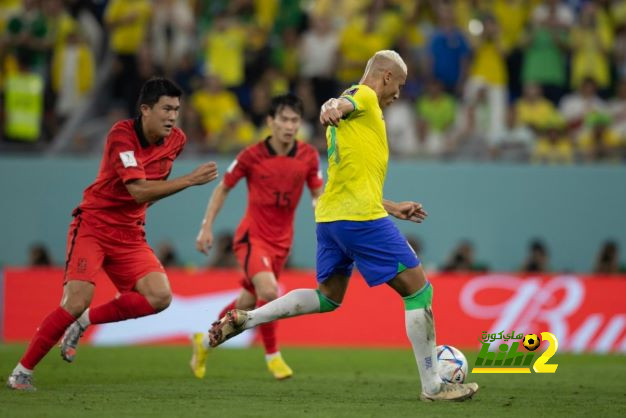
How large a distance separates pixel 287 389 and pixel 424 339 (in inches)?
72.2

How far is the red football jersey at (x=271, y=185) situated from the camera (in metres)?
11.9

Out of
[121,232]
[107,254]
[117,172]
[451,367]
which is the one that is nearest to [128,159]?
[117,172]

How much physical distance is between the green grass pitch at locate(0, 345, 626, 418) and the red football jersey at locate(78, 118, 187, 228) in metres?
1.52

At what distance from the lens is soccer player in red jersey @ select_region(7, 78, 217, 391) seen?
965 cm

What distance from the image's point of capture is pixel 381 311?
54.3ft

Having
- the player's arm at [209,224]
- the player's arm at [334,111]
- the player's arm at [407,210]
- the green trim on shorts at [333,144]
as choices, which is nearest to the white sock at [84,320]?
the player's arm at [209,224]

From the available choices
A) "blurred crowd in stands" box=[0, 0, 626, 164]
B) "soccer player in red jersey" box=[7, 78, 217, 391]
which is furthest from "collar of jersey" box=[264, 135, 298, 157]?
"blurred crowd in stands" box=[0, 0, 626, 164]

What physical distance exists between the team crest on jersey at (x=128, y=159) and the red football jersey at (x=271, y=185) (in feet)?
7.36

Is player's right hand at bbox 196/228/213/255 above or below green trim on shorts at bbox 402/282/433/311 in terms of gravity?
above

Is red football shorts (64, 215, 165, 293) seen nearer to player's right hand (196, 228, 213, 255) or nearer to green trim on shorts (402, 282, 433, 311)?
player's right hand (196, 228, 213, 255)

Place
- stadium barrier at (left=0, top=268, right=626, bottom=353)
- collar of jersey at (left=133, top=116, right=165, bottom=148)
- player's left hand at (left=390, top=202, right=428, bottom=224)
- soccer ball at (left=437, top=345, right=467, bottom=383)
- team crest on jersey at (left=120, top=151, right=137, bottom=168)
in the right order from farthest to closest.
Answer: stadium barrier at (left=0, top=268, right=626, bottom=353), collar of jersey at (left=133, top=116, right=165, bottom=148), team crest on jersey at (left=120, top=151, right=137, bottom=168), soccer ball at (left=437, top=345, right=467, bottom=383), player's left hand at (left=390, top=202, right=428, bottom=224)

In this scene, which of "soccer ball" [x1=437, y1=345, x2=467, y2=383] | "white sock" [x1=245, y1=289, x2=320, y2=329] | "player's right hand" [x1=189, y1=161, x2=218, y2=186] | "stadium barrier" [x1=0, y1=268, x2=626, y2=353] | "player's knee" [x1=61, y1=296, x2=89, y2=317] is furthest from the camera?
"stadium barrier" [x1=0, y1=268, x2=626, y2=353]

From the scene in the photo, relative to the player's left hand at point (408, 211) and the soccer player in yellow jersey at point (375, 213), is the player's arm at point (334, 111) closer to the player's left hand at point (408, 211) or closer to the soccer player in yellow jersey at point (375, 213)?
the soccer player in yellow jersey at point (375, 213)

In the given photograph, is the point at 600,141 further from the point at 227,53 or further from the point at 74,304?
the point at 74,304
